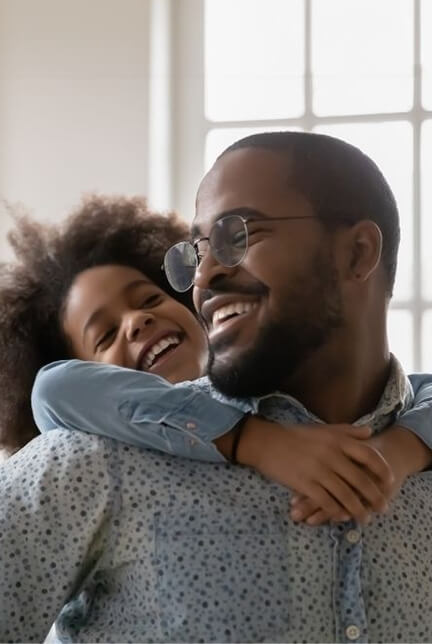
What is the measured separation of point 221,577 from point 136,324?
68 cm

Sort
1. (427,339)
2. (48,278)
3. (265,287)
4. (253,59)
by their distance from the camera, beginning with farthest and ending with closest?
(253,59)
(427,339)
(48,278)
(265,287)

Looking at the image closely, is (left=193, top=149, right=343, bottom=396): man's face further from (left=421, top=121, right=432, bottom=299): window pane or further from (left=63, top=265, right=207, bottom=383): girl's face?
(left=421, top=121, right=432, bottom=299): window pane

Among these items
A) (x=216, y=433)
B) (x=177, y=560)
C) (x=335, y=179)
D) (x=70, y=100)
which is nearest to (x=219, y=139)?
(x=70, y=100)

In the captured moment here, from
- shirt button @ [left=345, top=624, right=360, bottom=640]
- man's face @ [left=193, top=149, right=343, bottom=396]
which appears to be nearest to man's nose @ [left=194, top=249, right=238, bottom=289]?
man's face @ [left=193, top=149, right=343, bottom=396]

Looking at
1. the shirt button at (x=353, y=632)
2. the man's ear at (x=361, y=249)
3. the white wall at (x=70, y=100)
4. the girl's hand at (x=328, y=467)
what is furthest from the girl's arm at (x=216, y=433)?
the white wall at (x=70, y=100)

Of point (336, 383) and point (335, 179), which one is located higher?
point (335, 179)

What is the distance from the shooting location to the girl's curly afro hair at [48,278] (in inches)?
78.6

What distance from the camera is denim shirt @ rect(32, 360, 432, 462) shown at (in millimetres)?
1295

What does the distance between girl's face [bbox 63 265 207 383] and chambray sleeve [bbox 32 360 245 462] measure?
1.43 ft

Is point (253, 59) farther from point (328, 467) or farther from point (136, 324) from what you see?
point (328, 467)

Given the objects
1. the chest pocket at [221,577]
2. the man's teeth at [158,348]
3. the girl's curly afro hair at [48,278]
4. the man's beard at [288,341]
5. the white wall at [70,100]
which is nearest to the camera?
the chest pocket at [221,577]

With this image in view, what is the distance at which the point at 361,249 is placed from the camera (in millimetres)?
1438

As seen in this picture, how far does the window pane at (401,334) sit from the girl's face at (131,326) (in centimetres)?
62

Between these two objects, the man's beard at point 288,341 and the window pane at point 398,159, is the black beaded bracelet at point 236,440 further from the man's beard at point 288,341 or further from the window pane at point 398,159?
the window pane at point 398,159
